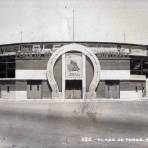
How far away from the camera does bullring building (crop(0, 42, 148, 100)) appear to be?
30906mm

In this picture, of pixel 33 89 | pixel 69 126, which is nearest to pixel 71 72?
pixel 33 89

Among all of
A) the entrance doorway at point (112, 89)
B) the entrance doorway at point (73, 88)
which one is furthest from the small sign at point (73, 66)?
the entrance doorway at point (112, 89)

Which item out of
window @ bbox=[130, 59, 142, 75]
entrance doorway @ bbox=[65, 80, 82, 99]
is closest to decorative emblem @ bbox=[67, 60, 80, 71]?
entrance doorway @ bbox=[65, 80, 82, 99]

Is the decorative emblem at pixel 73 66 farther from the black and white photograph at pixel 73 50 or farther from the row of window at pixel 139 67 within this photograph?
the row of window at pixel 139 67

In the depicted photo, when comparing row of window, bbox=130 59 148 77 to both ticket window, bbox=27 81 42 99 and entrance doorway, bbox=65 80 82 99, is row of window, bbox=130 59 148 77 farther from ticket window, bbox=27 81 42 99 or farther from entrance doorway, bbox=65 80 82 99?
ticket window, bbox=27 81 42 99

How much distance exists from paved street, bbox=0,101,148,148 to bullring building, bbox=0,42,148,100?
21.3 meters

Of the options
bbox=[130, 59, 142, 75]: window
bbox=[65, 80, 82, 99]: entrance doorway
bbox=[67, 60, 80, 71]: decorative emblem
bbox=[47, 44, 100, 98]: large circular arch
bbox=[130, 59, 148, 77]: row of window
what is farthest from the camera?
bbox=[130, 59, 148, 77]: row of window

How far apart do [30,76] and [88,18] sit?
318 inches

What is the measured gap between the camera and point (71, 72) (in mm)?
31031

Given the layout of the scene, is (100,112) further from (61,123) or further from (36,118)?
(36,118)

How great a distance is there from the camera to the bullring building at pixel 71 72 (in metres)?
30.9

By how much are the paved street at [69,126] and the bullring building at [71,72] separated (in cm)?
2129

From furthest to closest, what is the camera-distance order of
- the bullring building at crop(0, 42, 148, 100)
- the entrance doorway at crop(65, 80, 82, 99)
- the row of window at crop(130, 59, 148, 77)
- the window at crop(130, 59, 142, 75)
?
the row of window at crop(130, 59, 148, 77) → the window at crop(130, 59, 142, 75) → the entrance doorway at crop(65, 80, 82, 99) → the bullring building at crop(0, 42, 148, 100)

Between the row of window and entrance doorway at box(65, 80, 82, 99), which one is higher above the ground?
the row of window
